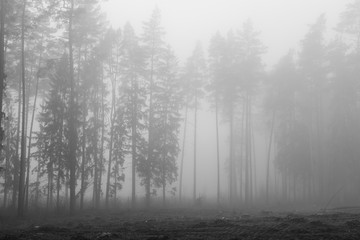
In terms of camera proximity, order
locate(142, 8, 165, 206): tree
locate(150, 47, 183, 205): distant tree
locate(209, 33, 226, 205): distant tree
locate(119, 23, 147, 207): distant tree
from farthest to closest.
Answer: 1. locate(209, 33, 226, 205): distant tree
2. locate(142, 8, 165, 206): tree
3. locate(150, 47, 183, 205): distant tree
4. locate(119, 23, 147, 207): distant tree

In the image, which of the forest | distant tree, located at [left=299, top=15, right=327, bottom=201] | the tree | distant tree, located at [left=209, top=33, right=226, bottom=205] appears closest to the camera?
the forest

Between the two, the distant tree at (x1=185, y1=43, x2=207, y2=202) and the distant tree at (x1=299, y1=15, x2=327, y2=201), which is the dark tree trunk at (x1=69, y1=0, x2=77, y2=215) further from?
the distant tree at (x1=299, y1=15, x2=327, y2=201)

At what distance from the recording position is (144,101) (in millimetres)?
29234

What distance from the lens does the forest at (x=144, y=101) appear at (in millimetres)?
23328

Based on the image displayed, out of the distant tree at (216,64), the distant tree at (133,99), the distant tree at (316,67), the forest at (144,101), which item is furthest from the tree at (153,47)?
the distant tree at (316,67)

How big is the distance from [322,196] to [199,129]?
72.9 meters

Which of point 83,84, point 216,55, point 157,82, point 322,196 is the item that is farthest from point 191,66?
point 322,196

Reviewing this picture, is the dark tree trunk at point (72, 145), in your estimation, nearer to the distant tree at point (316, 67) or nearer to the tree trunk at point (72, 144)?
the tree trunk at point (72, 144)

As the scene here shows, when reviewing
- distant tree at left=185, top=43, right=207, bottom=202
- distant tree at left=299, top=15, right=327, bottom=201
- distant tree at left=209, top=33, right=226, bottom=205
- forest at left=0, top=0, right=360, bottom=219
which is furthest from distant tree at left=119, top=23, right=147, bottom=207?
distant tree at left=299, top=15, right=327, bottom=201

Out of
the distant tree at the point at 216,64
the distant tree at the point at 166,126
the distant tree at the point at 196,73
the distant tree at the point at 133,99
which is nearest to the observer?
the distant tree at the point at 133,99

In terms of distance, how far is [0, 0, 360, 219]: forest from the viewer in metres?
23.3

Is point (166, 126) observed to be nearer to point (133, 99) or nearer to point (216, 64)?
point (133, 99)

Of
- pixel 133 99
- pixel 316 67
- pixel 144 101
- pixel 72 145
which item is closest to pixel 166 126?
pixel 144 101

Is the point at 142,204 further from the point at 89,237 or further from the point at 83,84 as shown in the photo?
the point at 89,237
